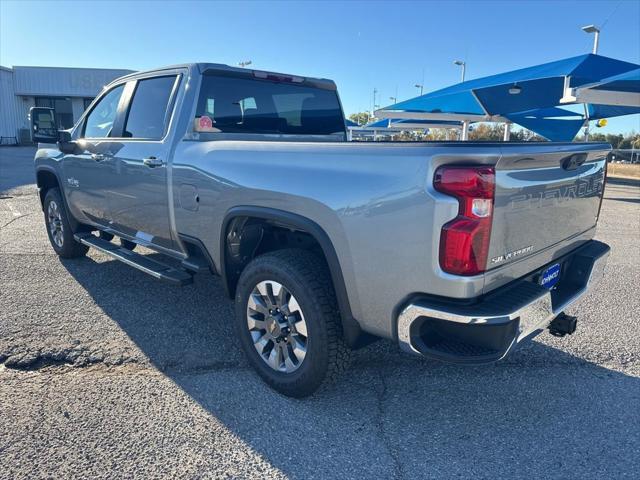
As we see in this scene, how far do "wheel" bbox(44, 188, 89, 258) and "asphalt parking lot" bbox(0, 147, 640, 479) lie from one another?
137 cm

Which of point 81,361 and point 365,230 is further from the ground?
point 365,230

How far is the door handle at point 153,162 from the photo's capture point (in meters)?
3.60

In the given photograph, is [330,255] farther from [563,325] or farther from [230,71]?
[230,71]

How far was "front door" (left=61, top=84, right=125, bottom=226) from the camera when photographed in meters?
4.38

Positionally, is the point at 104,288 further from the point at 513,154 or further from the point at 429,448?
the point at 513,154

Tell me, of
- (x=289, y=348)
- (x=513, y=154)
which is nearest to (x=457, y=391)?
(x=289, y=348)

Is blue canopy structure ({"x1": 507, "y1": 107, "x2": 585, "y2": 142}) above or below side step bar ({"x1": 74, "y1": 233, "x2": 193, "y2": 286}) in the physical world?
above

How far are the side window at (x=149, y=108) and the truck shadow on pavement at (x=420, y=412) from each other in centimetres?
159

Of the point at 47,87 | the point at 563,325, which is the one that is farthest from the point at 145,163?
the point at 47,87

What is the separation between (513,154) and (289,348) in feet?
5.38

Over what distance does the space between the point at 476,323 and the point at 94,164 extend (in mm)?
3803

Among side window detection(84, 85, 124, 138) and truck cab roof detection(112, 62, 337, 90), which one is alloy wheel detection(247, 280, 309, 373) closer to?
truck cab roof detection(112, 62, 337, 90)

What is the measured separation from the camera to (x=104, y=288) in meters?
4.75

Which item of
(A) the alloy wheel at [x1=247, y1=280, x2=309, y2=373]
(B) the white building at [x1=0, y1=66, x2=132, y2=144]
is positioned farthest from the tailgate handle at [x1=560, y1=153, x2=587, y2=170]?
(B) the white building at [x1=0, y1=66, x2=132, y2=144]
